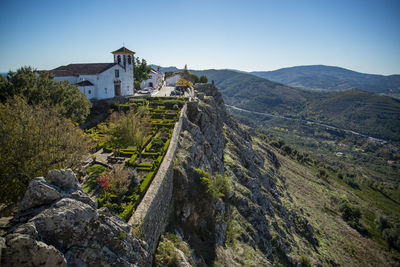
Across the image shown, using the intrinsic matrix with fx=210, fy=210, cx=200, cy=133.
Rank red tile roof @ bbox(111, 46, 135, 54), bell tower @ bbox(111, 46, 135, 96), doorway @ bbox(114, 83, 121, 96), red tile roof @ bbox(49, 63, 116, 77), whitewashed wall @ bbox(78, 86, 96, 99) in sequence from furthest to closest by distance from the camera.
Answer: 1. red tile roof @ bbox(111, 46, 135, 54)
2. bell tower @ bbox(111, 46, 135, 96)
3. doorway @ bbox(114, 83, 121, 96)
4. red tile roof @ bbox(49, 63, 116, 77)
5. whitewashed wall @ bbox(78, 86, 96, 99)

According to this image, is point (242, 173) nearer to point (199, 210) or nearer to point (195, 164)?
point (195, 164)

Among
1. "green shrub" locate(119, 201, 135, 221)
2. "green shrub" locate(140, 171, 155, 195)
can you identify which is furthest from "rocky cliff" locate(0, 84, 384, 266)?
"green shrub" locate(119, 201, 135, 221)

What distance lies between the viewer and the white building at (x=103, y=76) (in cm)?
4200

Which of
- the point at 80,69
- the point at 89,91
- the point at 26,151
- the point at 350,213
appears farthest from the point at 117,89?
the point at 350,213

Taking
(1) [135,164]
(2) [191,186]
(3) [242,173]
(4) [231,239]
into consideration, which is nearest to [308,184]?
(3) [242,173]

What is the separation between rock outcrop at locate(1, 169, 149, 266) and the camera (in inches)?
254

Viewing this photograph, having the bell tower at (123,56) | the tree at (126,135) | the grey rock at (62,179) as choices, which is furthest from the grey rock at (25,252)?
the bell tower at (123,56)

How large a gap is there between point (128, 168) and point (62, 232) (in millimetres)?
9329

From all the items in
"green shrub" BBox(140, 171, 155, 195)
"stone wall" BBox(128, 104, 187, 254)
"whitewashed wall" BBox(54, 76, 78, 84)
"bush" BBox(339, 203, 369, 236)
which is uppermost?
"whitewashed wall" BBox(54, 76, 78, 84)

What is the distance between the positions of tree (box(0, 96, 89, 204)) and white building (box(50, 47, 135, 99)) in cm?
3072

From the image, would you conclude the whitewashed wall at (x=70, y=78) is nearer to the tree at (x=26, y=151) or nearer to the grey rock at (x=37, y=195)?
the tree at (x=26, y=151)

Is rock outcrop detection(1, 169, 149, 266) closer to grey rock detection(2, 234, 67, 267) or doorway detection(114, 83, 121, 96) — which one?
grey rock detection(2, 234, 67, 267)

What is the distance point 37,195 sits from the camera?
8.09 m

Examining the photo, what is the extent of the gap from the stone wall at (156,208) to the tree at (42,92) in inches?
575
